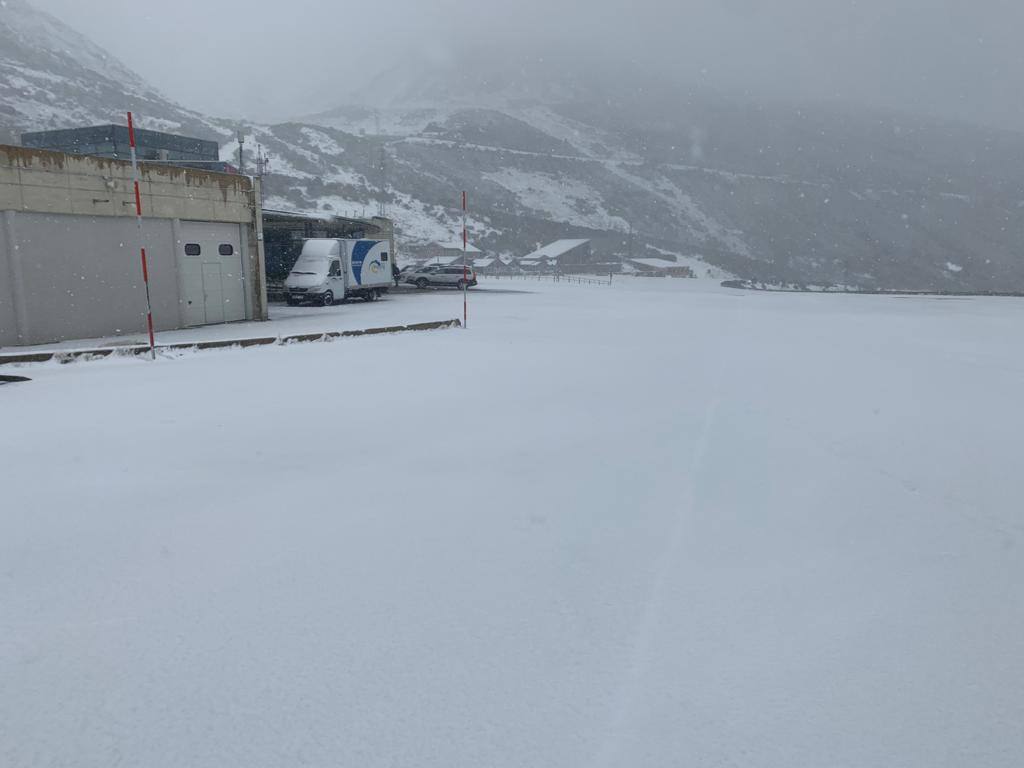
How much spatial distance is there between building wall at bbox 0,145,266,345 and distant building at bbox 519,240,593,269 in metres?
82.1

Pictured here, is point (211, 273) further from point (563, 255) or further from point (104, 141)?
point (563, 255)

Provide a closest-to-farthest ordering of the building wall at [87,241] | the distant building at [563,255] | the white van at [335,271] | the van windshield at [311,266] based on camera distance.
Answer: the building wall at [87,241], the white van at [335,271], the van windshield at [311,266], the distant building at [563,255]

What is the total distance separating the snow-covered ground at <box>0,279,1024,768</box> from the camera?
2.53m

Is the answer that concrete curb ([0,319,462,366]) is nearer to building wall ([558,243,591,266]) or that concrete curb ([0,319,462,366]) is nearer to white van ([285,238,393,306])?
white van ([285,238,393,306])

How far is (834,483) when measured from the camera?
5629mm

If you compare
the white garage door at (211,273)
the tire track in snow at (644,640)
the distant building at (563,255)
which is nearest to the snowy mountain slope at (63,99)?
the distant building at (563,255)

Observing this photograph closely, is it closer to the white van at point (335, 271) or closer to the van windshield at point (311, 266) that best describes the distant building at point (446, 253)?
the white van at point (335, 271)

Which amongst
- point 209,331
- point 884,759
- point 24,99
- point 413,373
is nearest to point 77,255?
point 209,331

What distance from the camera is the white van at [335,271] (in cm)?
2766

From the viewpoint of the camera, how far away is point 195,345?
43.3 feet

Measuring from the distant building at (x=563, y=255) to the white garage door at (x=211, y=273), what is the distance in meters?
79.7

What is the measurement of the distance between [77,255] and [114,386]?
948 centimetres

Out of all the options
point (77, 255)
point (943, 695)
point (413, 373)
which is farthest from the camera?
point (77, 255)

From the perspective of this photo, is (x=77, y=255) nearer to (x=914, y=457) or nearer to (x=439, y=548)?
(x=439, y=548)
